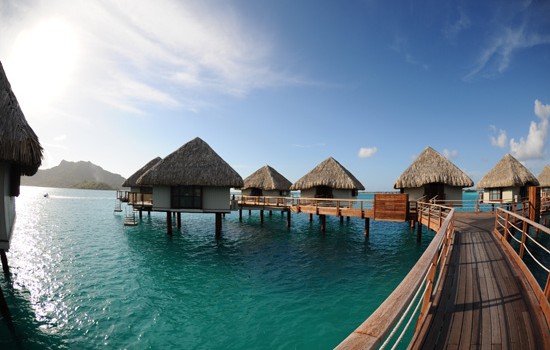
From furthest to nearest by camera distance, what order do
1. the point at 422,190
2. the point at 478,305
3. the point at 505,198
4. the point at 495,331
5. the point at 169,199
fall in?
1. the point at 505,198
2. the point at 422,190
3. the point at 169,199
4. the point at 478,305
5. the point at 495,331

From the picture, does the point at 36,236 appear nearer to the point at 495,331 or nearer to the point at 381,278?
the point at 381,278

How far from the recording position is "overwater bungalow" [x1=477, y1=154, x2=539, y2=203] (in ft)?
83.6

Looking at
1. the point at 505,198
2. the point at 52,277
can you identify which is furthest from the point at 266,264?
the point at 505,198

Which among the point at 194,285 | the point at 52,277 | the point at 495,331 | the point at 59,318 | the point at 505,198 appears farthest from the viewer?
the point at 505,198

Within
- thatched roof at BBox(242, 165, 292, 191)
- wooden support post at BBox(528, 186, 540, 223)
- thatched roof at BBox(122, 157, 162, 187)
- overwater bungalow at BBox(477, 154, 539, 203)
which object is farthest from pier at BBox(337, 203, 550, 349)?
thatched roof at BBox(122, 157, 162, 187)

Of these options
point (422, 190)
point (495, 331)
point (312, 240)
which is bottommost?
point (312, 240)

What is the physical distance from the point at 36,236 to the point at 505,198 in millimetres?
44368

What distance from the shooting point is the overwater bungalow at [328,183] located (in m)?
25.3

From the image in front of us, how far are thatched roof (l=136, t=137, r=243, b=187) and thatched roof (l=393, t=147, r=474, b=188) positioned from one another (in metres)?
15.2

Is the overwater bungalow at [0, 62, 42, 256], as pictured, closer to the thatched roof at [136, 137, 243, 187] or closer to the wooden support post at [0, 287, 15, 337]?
the wooden support post at [0, 287, 15, 337]

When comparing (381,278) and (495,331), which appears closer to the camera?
(495,331)

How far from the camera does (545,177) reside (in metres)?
34.1

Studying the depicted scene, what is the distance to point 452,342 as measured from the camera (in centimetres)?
323

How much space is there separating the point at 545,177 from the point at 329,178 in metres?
31.8
